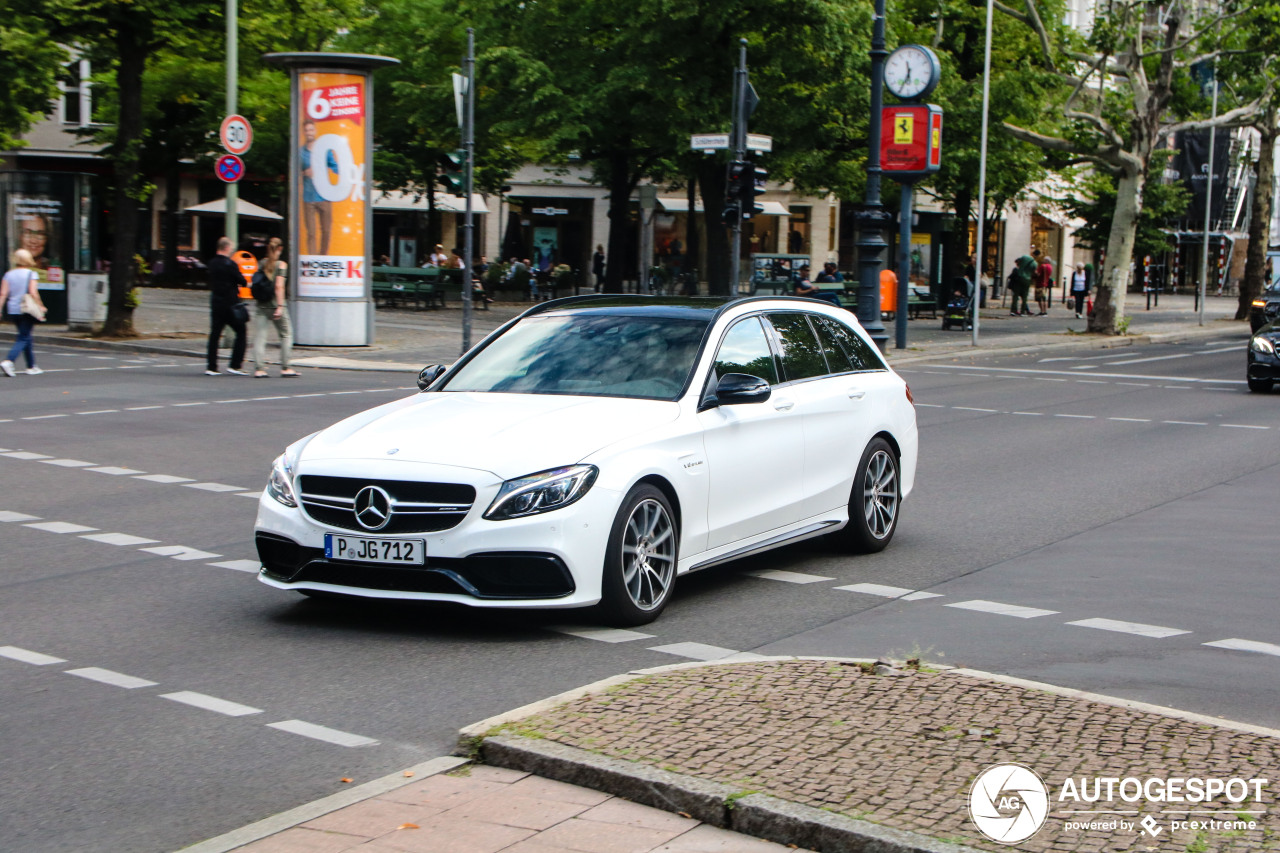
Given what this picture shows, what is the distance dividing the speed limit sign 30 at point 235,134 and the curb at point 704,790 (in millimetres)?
22890

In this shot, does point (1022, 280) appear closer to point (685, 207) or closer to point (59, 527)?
point (685, 207)

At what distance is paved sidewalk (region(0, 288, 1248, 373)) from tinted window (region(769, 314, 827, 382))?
580 inches

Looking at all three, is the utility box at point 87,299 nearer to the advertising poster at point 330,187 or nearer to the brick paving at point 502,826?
the advertising poster at point 330,187

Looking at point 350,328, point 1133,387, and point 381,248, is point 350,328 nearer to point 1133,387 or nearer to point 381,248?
point 1133,387

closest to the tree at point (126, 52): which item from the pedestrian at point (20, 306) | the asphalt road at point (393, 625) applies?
the pedestrian at point (20, 306)

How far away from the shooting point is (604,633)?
269 inches

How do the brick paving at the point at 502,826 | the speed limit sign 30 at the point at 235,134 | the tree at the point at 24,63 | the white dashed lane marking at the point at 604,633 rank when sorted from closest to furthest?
the brick paving at the point at 502,826, the white dashed lane marking at the point at 604,633, the tree at the point at 24,63, the speed limit sign 30 at the point at 235,134

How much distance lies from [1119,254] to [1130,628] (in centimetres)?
3082

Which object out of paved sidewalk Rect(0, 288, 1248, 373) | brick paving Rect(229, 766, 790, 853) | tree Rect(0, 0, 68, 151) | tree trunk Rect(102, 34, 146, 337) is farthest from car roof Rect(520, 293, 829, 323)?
tree Rect(0, 0, 68, 151)

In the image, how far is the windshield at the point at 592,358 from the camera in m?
7.64

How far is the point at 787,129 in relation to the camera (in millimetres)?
32875

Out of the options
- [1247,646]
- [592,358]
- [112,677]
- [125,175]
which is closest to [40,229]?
[125,175]

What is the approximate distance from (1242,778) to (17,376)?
62.9ft

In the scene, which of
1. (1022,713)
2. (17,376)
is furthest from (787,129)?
(1022,713)
